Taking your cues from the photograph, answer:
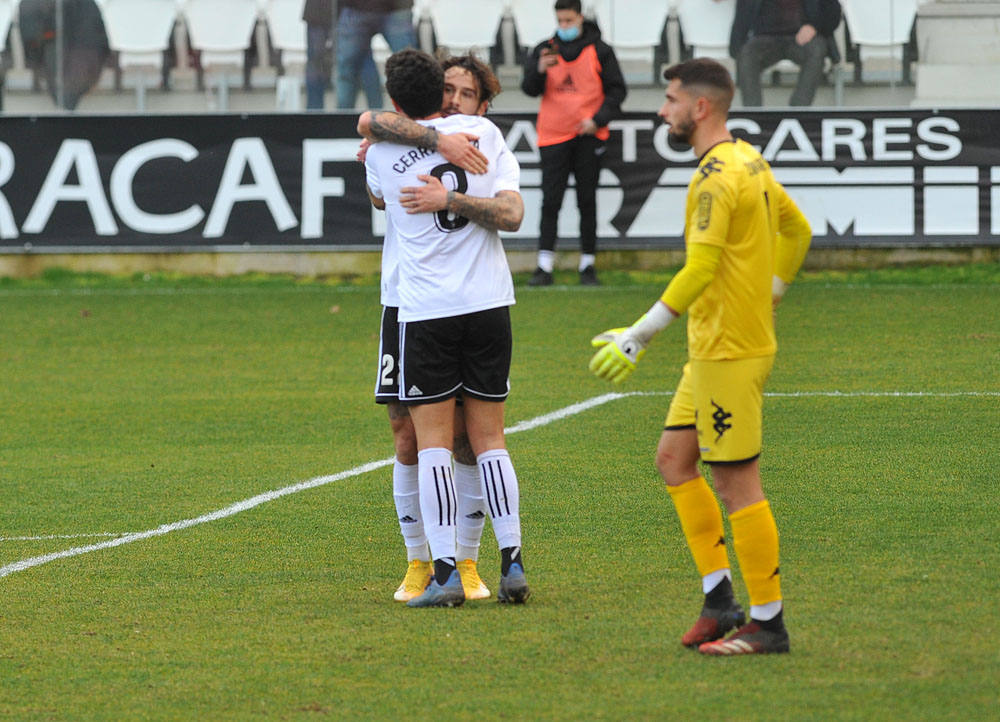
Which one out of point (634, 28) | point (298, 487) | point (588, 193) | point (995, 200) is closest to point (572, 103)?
point (588, 193)

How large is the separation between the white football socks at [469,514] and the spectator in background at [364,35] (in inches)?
439

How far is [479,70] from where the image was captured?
234 inches

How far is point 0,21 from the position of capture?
1734 centimetres

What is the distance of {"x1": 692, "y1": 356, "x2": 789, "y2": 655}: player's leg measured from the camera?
4641 millimetres

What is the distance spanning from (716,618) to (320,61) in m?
12.9

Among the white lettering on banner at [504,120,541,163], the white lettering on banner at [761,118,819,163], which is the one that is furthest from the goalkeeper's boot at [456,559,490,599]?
the white lettering on banner at [761,118,819,163]

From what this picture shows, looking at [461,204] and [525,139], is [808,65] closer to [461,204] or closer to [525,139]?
[525,139]

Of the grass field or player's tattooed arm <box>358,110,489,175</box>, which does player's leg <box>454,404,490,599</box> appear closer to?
the grass field

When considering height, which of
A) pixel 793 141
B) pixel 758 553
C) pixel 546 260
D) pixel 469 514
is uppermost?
pixel 758 553

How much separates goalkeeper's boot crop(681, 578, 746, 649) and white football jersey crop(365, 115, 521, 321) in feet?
4.16

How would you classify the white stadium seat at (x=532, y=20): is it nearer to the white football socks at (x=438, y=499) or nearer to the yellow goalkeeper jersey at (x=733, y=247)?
the white football socks at (x=438, y=499)

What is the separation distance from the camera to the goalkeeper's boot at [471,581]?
571 centimetres

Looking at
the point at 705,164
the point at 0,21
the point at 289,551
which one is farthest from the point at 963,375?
the point at 0,21

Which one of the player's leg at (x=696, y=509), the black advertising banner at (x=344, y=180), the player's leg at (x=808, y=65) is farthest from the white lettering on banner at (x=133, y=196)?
the player's leg at (x=696, y=509)
